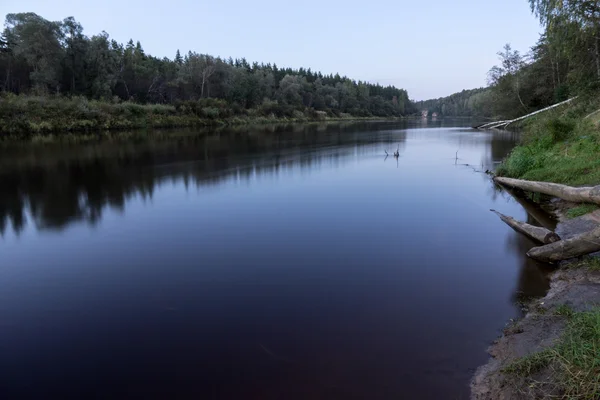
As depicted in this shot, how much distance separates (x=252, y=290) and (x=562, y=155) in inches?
577

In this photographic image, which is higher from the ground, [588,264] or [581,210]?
[581,210]

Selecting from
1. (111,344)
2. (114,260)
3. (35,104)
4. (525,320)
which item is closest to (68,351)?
(111,344)

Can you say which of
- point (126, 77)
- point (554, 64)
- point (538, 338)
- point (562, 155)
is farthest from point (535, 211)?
point (126, 77)

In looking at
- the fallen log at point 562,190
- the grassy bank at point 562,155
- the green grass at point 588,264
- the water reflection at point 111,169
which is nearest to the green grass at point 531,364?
the green grass at point 588,264

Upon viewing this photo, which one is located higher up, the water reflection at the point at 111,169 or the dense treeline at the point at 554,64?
the dense treeline at the point at 554,64

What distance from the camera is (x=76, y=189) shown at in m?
16.4

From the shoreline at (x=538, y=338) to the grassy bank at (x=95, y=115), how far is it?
1716 inches

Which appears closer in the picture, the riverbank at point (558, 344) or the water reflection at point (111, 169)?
the riverbank at point (558, 344)

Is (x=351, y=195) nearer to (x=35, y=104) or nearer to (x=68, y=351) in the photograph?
(x=68, y=351)

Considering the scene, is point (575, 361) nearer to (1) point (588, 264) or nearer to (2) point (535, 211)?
(1) point (588, 264)

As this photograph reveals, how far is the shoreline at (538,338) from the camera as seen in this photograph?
4207 millimetres

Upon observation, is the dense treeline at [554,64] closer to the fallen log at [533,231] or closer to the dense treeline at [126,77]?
the fallen log at [533,231]

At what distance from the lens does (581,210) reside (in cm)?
1060

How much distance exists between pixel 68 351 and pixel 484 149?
33544 mm
